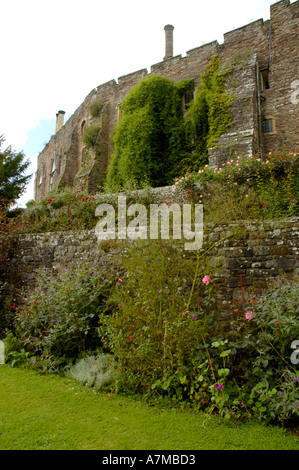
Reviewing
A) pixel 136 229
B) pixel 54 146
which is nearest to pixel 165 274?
pixel 136 229

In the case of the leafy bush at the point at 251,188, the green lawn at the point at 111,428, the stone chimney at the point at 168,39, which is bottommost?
the green lawn at the point at 111,428

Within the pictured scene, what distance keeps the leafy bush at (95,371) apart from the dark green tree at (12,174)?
13937mm

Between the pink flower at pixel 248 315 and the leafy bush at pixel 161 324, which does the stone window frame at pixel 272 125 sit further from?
the pink flower at pixel 248 315

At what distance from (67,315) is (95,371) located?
1.14 metres

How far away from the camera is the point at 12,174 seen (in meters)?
17.6

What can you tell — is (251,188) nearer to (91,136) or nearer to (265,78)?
(265,78)

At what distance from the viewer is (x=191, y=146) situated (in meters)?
14.2

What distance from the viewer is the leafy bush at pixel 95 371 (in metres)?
4.29

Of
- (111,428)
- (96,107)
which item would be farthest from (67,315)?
(96,107)

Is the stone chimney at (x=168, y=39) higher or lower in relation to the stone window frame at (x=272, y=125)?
higher

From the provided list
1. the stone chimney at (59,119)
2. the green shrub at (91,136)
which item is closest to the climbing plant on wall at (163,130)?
the green shrub at (91,136)

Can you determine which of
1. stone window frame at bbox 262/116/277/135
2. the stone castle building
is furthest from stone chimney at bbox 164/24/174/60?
stone window frame at bbox 262/116/277/135

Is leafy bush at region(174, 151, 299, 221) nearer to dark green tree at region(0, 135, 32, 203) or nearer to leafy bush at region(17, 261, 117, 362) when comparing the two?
leafy bush at region(17, 261, 117, 362)

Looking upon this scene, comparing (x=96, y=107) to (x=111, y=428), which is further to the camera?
(x=96, y=107)
